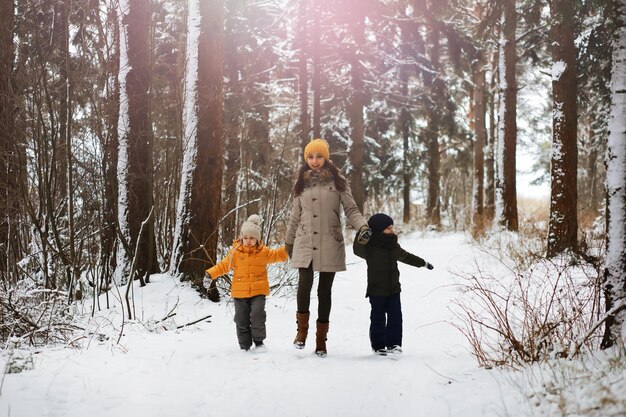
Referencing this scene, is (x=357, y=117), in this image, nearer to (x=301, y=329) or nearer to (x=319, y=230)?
(x=319, y=230)

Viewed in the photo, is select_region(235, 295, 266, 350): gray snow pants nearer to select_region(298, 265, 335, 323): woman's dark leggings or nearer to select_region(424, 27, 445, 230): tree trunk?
select_region(298, 265, 335, 323): woman's dark leggings

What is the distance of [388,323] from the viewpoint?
463cm

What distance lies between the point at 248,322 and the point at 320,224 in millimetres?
1155

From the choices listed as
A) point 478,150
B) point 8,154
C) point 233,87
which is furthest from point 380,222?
point 478,150

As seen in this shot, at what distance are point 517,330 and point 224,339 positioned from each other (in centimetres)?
287

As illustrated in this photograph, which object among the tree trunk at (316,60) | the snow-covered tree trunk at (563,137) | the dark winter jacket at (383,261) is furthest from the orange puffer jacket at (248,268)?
the tree trunk at (316,60)

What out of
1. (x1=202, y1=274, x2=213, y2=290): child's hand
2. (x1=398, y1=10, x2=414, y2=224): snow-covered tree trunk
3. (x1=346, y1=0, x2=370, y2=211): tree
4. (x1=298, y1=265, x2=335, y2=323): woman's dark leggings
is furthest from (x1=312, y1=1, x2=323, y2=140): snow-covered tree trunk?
(x1=298, y1=265, x2=335, y2=323): woman's dark leggings

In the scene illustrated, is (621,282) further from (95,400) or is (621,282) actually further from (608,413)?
(95,400)

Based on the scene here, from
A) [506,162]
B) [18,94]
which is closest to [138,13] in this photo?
[18,94]

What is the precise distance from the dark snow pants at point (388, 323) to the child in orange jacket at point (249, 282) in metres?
1.03

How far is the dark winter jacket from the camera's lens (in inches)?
181

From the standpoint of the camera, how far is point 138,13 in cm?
736

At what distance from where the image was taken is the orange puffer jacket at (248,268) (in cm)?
475

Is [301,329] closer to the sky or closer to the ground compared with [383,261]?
closer to the ground
